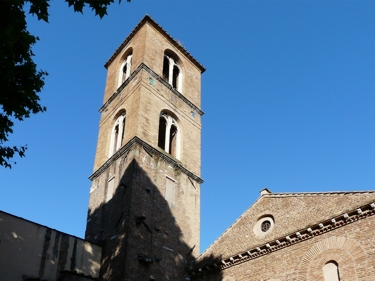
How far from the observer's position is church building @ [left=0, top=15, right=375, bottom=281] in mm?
14758

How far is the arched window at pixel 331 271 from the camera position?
14.2 metres

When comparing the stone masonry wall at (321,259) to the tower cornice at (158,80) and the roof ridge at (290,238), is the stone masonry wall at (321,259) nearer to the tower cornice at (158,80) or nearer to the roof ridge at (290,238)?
the roof ridge at (290,238)

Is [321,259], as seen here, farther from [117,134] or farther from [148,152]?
[117,134]

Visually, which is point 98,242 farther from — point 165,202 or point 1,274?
point 1,274

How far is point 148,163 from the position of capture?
772 inches

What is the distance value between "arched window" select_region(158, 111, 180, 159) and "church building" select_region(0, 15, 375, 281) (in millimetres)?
55

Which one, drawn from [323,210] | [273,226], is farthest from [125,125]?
[323,210]

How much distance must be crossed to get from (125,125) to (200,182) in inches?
185

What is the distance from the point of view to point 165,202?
19375 millimetres

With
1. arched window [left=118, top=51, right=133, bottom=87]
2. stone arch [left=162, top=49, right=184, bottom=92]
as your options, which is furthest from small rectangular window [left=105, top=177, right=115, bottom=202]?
stone arch [left=162, top=49, right=184, bottom=92]

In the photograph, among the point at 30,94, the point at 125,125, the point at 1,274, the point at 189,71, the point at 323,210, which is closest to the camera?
the point at 30,94

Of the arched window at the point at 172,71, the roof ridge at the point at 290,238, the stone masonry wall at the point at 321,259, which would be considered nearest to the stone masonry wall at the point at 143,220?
the roof ridge at the point at 290,238

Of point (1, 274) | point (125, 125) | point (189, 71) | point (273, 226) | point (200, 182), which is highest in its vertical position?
point (189, 71)

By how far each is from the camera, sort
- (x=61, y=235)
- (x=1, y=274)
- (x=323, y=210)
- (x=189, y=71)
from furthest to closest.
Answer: (x=189, y=71) → (x=61, y=235) → (x=323, y=210) → (x=1, y=274)
